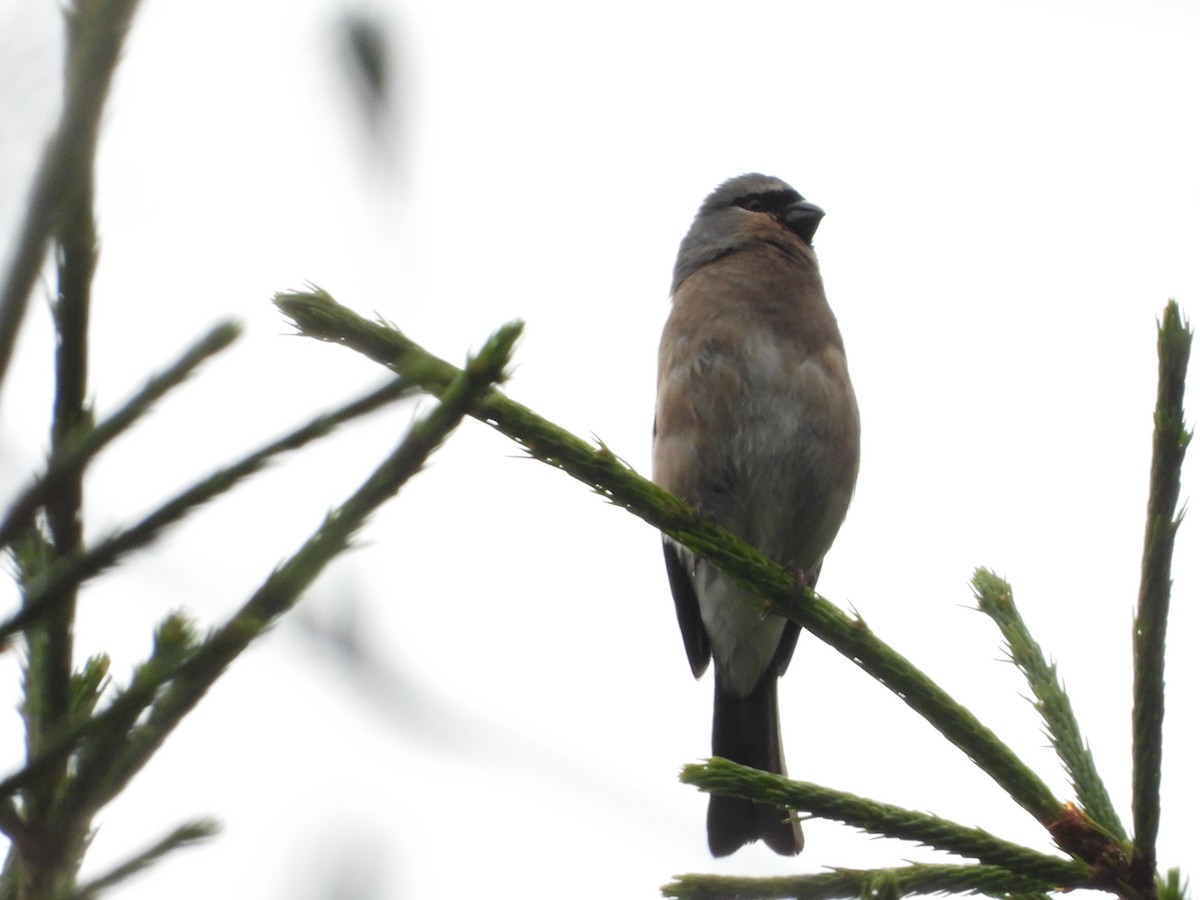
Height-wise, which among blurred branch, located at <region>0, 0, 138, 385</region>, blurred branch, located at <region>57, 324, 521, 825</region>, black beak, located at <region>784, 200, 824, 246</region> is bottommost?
blurred branch, located at <region>57, 324, 521, 825</region>

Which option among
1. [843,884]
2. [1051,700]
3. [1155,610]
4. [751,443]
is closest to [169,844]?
[843,884]

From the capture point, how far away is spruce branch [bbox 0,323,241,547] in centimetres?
74

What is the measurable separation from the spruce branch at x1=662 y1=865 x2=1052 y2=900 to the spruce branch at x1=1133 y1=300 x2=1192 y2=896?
211mm

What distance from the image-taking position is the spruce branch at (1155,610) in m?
1.87

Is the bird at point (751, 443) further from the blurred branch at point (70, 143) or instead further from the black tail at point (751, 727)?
the blurred branch at point (70, 143)

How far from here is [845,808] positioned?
6.79 ft

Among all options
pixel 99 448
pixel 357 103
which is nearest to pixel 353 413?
pixel 99 448

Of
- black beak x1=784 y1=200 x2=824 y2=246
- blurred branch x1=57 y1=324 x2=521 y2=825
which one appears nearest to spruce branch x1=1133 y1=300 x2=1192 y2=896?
blurred branch x1=57 y1=324 x2=521 y2=825

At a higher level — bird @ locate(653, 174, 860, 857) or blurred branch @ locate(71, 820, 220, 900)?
bird @ locate(653, 174, 860, 857)

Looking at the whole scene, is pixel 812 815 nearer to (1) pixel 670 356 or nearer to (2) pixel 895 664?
(2) pixel 895 664

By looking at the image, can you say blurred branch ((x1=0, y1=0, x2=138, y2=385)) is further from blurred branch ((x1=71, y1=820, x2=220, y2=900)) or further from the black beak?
the black beak

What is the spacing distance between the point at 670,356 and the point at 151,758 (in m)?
4.66

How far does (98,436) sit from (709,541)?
87.5 inches

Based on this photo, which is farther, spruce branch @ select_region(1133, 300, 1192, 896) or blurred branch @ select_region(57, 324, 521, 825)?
spruce branch @ select_region(1133, 300, 1192, 896)
